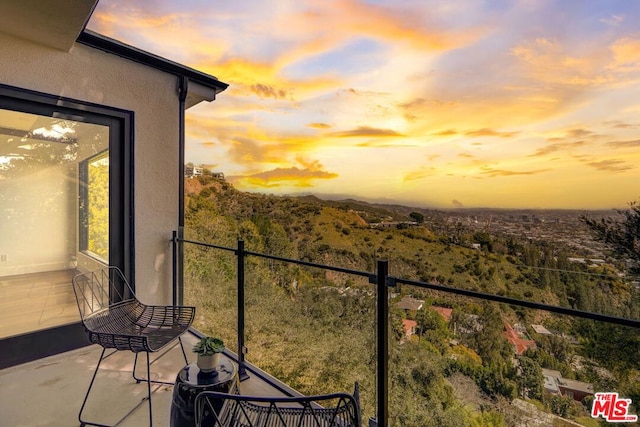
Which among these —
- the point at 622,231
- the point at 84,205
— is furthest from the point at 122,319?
the point at 622,231

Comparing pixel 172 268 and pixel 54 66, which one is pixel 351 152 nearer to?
pixel 172 268

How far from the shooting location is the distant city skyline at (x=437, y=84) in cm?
396

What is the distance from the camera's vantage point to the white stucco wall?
2.54 metres

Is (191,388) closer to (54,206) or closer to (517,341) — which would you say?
(517,341)

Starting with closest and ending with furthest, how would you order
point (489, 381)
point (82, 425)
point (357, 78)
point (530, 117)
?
point (489, 381) → point (82, 425) → point (530, 117) → point (357, 78)

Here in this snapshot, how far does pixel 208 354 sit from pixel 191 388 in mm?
162

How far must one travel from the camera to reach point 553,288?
6.19 ft

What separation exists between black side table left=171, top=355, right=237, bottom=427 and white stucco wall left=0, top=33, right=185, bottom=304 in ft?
6.05

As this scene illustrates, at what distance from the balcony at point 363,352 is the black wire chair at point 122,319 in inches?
12.6

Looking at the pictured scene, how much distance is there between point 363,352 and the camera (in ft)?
6.60

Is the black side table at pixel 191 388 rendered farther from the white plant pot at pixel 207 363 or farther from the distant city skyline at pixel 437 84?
the distant city skyline at pixel 437 84

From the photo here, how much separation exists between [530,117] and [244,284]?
473cm

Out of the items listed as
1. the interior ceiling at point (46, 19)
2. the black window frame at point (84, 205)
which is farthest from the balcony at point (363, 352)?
the interior ceiling at point (46, 19)

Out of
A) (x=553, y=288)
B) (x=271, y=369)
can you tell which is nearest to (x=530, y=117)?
(x=553, y=288)
